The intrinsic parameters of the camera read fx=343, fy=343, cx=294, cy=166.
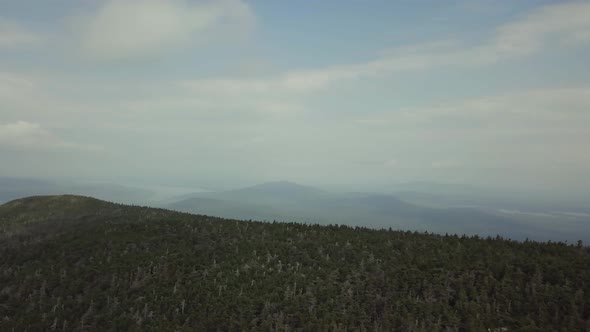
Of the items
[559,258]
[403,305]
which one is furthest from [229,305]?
[559,258]

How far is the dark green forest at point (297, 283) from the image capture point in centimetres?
1792

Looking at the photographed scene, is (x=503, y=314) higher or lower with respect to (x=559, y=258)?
lower

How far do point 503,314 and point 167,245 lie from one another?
968 inches

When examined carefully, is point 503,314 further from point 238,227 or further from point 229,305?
point 238,227

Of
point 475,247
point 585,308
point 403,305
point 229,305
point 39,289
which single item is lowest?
point 39,289

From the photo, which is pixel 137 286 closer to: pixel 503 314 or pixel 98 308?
pixel 98 308

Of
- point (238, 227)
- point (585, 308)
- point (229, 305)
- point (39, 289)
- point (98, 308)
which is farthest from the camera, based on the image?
point (238, 227)

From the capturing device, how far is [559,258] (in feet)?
70.4

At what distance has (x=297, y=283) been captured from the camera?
22.0m

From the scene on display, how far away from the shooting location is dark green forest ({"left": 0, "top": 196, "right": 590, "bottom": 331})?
17922 millimetres

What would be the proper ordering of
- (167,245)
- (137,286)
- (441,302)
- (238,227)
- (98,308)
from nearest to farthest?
(441,302) < (98,308) < (137,286) < (167,245) < (238,227)

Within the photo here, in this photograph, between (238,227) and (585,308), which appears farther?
(238,227)

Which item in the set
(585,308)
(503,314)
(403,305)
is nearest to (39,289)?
(403,305)

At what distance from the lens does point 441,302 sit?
1875 centimetres
